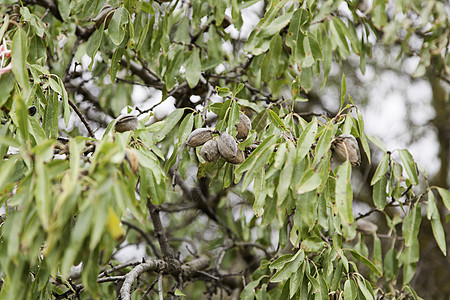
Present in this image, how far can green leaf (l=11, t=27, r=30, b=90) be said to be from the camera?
101 centimetres

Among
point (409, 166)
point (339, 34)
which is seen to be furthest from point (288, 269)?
point (339, 34)

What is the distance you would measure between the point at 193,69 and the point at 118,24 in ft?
1.34

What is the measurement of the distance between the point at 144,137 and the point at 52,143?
415mm

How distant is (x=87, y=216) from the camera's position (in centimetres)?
81

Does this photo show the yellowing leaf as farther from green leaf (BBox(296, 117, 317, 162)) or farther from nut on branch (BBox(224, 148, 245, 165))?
nut on branch (BBox(224, 148, 245, 165))

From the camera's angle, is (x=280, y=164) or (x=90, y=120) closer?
(x=280, y=164)

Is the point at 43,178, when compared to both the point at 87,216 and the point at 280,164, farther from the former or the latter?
the point at 280,164

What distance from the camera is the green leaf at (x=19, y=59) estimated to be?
101 centimetres

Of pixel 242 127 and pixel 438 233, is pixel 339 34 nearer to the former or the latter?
pixel 242 127

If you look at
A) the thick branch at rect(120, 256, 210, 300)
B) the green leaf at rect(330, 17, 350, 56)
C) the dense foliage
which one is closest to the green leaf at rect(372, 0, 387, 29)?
the dense foliage

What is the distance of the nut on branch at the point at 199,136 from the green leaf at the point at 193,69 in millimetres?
490

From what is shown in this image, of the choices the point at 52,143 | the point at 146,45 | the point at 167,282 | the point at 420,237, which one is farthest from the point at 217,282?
the point at 420,237

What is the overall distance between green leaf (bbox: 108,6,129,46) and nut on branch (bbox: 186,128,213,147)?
43cm

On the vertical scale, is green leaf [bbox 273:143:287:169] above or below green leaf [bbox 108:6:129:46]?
below
